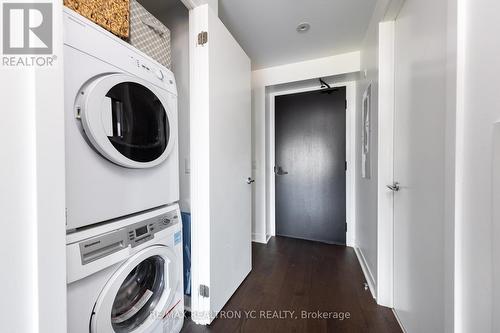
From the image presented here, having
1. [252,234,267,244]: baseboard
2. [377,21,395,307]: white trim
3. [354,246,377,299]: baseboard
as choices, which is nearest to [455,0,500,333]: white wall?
[377,21,395,307]: white trim

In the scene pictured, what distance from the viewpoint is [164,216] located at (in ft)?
3.42

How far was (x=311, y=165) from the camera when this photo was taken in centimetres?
258

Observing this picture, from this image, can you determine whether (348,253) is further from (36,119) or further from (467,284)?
(36,119)

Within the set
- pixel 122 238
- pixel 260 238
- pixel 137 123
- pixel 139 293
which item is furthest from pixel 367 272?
pixel 137 123

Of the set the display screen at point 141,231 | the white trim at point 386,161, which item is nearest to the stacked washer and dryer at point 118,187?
the display screen at point 141,231

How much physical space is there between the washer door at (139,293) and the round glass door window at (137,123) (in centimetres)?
47

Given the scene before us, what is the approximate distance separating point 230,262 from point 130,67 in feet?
4.48

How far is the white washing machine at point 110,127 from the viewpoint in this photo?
68 cm

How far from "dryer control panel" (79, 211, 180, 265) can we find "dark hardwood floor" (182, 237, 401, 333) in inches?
28.9

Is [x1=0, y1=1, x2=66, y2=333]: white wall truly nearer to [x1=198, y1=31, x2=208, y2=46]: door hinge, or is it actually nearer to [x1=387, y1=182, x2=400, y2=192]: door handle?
[x1=198, y1=31, x2=208, y2=46]: door hinge

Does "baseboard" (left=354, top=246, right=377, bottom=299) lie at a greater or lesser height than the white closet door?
lesser

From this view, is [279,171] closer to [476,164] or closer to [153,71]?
[153,71]

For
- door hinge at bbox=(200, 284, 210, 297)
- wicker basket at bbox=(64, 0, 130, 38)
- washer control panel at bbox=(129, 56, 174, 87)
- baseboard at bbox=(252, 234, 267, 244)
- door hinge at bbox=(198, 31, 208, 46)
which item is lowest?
baseboard at bbox=(252, 234, 267, 244)

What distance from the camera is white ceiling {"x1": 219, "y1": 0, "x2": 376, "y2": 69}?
1.49m
